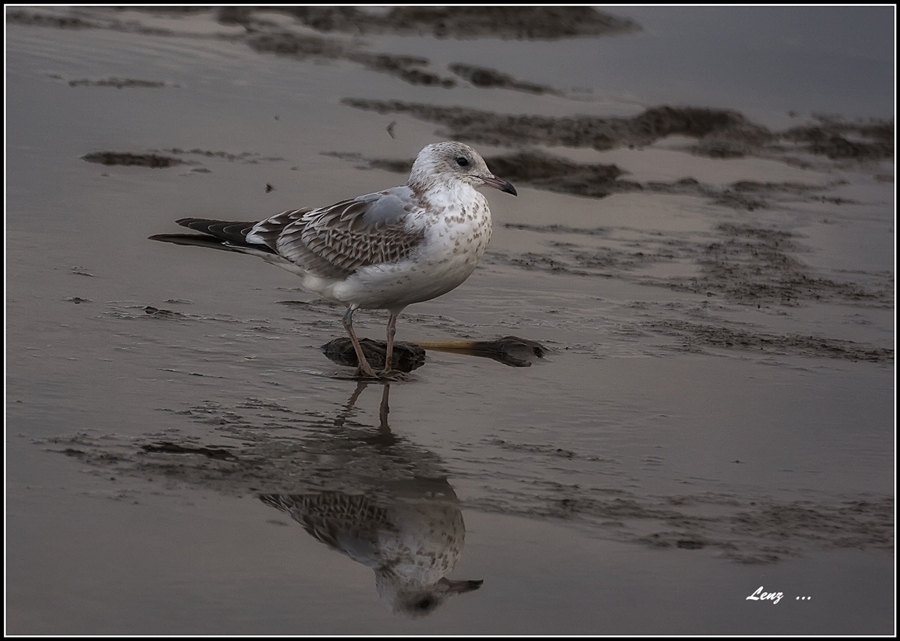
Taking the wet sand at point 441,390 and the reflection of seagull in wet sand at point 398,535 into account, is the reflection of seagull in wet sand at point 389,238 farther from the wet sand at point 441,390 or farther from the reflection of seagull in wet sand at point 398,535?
the reflection of seagull in wet sand at point 398,535

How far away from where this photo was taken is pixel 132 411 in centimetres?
546

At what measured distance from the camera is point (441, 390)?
6.21m

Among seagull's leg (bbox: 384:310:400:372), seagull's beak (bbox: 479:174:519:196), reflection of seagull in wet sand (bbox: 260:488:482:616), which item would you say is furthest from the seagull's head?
reflection of seagull in wet sand (bbox: 260:488:482:616)

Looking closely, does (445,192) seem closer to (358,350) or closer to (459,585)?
(358,350)

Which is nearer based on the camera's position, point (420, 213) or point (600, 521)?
point (600, 521)

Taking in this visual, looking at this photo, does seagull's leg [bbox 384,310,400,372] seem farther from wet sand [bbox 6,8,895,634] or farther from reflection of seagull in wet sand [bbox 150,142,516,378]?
wet sand [bbox 6,8,895,634]

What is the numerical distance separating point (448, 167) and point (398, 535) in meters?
2.57

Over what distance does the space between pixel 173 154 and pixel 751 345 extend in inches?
192

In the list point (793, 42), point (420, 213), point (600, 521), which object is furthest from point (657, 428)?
point (793, 42)

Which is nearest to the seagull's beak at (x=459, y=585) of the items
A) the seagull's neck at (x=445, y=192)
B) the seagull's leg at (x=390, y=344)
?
the seagull's leg at (x=390, y=344)

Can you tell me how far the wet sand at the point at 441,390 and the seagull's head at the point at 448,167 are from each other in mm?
895

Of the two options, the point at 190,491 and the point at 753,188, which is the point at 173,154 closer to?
the point at 753,188

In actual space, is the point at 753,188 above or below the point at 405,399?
above

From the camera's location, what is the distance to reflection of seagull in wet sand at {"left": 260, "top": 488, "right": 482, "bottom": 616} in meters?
4.24
